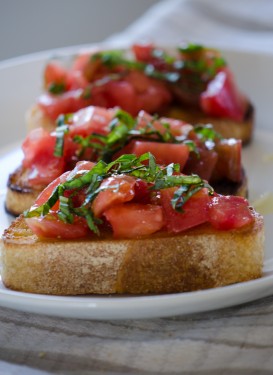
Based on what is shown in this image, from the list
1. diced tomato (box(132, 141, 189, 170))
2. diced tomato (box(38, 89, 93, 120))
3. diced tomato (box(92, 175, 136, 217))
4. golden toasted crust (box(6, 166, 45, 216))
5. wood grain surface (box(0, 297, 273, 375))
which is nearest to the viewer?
wood grain surface (box(0, 297, 273, 375))

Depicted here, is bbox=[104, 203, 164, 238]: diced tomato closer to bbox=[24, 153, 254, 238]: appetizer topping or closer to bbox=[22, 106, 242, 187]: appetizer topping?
bbox=[24, 153, 254, 238]: appetizer topping

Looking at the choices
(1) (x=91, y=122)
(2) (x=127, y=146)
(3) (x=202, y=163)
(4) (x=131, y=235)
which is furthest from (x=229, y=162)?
(4) (x=131, y=235)

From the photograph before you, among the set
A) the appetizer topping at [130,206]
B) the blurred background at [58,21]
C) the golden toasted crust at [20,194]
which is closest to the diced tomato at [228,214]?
the appetizer topping at [130,206]

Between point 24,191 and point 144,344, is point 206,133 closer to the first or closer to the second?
point 24,191

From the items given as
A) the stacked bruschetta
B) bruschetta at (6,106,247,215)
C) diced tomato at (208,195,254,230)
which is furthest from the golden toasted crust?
diced tomato at (208,195,254,230)

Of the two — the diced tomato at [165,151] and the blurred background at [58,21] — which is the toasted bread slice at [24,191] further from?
the blurred background at [58,21]

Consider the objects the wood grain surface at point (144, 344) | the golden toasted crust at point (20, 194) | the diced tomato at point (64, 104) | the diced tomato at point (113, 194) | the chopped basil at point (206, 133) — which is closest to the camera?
the wood grain surface at point (144, 344)
